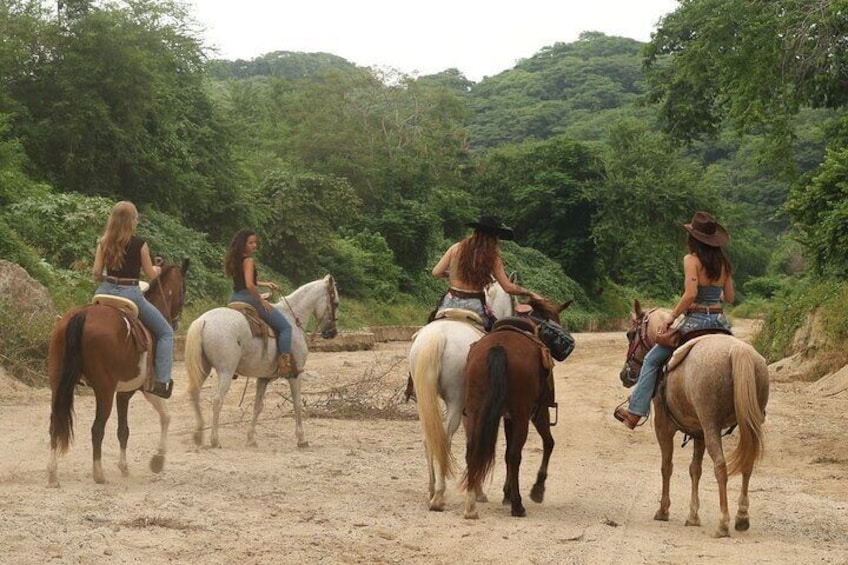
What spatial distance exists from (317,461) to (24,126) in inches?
890

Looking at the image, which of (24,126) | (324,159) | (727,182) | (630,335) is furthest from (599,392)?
(727,182)

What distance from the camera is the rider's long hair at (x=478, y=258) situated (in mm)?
10078

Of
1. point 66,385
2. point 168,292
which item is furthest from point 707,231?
point 66,385

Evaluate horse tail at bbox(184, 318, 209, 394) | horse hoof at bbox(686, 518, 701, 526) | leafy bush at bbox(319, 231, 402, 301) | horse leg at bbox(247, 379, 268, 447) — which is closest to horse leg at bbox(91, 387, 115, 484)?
horse tail at bbox(184, 318, 209, 394)

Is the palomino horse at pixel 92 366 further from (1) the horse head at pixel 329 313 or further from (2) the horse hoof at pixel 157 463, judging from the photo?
(1) the horse head at pixel 329 313

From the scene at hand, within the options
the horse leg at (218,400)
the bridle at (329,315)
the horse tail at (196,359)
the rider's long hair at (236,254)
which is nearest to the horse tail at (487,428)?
the rider's long hair at (236,254)

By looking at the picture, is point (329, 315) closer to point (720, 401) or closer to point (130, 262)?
point (130, 262)

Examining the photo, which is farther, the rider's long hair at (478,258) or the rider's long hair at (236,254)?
the rider's long hair at (236,254)

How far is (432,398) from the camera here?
9430 mm

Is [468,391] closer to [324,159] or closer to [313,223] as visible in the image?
[313,223]

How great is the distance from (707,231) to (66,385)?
5.50 metres

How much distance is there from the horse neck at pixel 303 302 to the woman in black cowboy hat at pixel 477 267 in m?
3.99

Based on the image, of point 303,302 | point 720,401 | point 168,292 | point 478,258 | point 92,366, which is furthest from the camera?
point 303,302

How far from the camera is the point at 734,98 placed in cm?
2605
